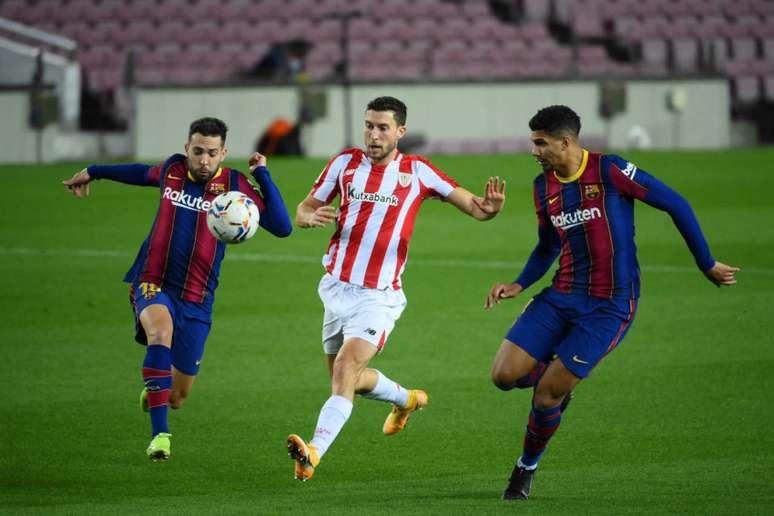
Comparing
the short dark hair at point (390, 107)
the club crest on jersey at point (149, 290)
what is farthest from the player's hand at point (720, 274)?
the club crest on jersey at point (149, 290)

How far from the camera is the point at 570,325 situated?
7266 millimetres

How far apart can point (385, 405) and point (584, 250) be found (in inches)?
114

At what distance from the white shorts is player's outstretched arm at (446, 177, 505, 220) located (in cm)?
60

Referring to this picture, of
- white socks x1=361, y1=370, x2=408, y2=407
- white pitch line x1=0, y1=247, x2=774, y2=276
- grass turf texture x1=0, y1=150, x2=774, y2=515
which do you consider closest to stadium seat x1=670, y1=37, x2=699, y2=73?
grass turf texture x1=0, y1=150, x2=774, y2=515

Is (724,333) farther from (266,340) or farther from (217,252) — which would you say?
(217,252)

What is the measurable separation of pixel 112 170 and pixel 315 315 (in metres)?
5.11

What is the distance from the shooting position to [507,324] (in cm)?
1285

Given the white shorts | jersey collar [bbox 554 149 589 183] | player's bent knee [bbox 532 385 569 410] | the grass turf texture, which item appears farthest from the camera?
the white shorts

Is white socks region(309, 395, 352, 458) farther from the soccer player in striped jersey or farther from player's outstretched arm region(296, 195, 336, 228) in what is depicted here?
player's outstretched arm region(296, 195, 336, 228)

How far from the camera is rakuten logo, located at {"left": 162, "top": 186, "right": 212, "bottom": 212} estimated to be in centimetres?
807

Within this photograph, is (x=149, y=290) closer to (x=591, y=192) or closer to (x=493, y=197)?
(x=493, y=197)

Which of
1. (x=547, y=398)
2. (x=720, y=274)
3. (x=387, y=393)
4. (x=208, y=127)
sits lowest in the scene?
(x=387, y=393)

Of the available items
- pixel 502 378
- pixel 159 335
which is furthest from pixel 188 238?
pixel 502 378

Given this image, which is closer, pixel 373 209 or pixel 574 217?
pixel 574 217
